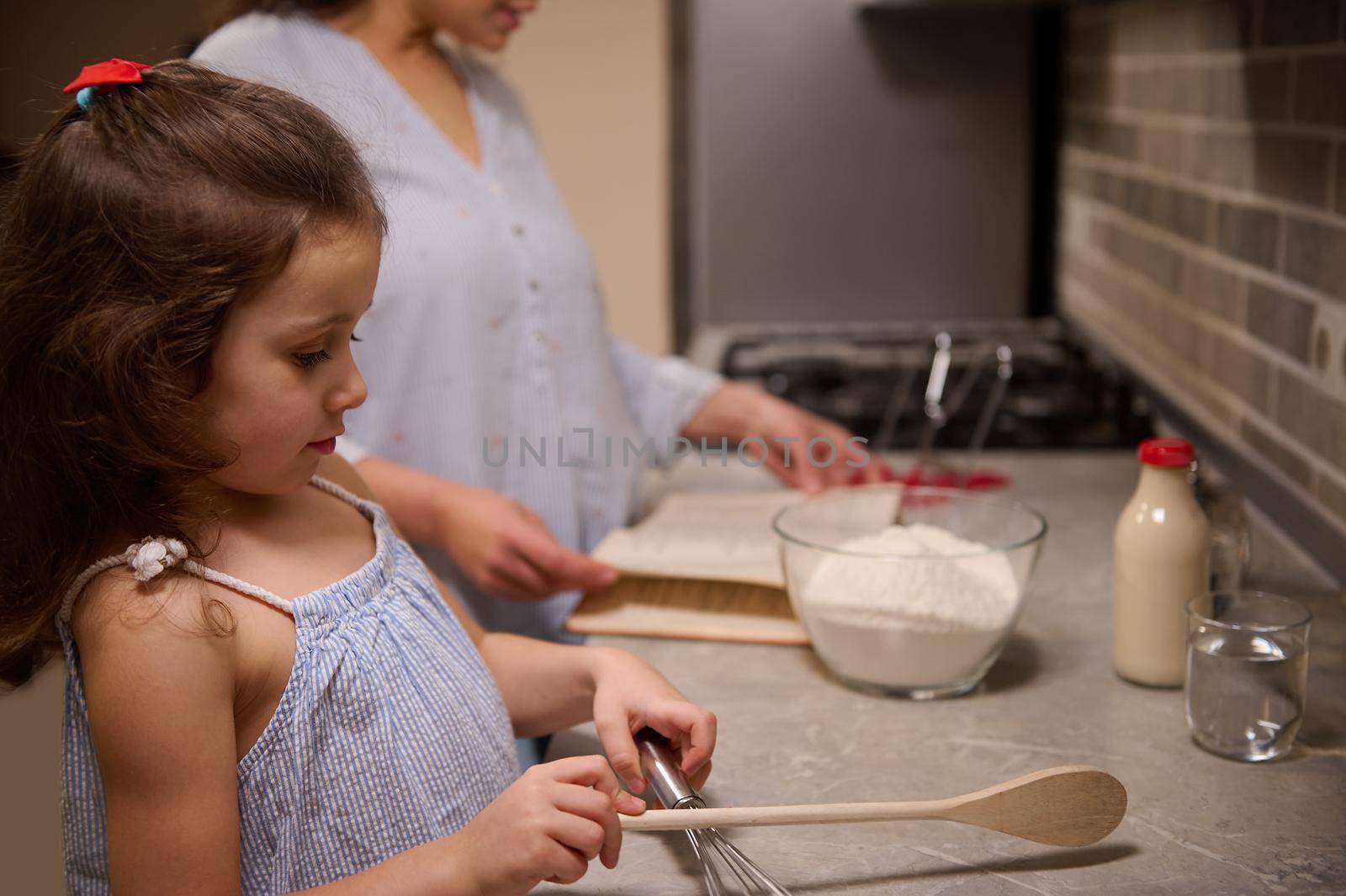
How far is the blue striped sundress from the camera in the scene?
0.71m

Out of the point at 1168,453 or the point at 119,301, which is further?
the point at 1168,453

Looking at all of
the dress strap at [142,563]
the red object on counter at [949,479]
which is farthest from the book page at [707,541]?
the dress strap at [142,563]

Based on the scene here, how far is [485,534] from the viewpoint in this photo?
1.09m

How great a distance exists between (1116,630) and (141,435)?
28.7 inches

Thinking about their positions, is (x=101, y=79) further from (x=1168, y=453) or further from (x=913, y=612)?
(x=1168, y=453)

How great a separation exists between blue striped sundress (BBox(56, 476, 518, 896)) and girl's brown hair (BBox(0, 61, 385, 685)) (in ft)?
0.10

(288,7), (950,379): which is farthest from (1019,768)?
(950,379)

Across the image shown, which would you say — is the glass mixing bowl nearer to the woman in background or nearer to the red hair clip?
the woman in background

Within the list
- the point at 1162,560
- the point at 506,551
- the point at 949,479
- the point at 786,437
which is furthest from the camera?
the point at 949,479

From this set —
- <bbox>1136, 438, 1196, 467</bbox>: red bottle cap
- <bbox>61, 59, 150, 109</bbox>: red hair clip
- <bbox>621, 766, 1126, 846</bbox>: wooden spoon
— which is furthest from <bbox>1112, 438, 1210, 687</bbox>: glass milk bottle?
<bbox>61, 59, 150, 109</bbox>: red hair clip

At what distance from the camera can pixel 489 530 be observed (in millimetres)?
1088

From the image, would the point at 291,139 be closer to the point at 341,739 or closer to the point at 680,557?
the point at 341,739

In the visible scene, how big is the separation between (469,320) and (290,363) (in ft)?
1.75

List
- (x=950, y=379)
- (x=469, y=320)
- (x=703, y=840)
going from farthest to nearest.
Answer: (x=950, y=379), (x=469, y=320), (x=703, y=840)
